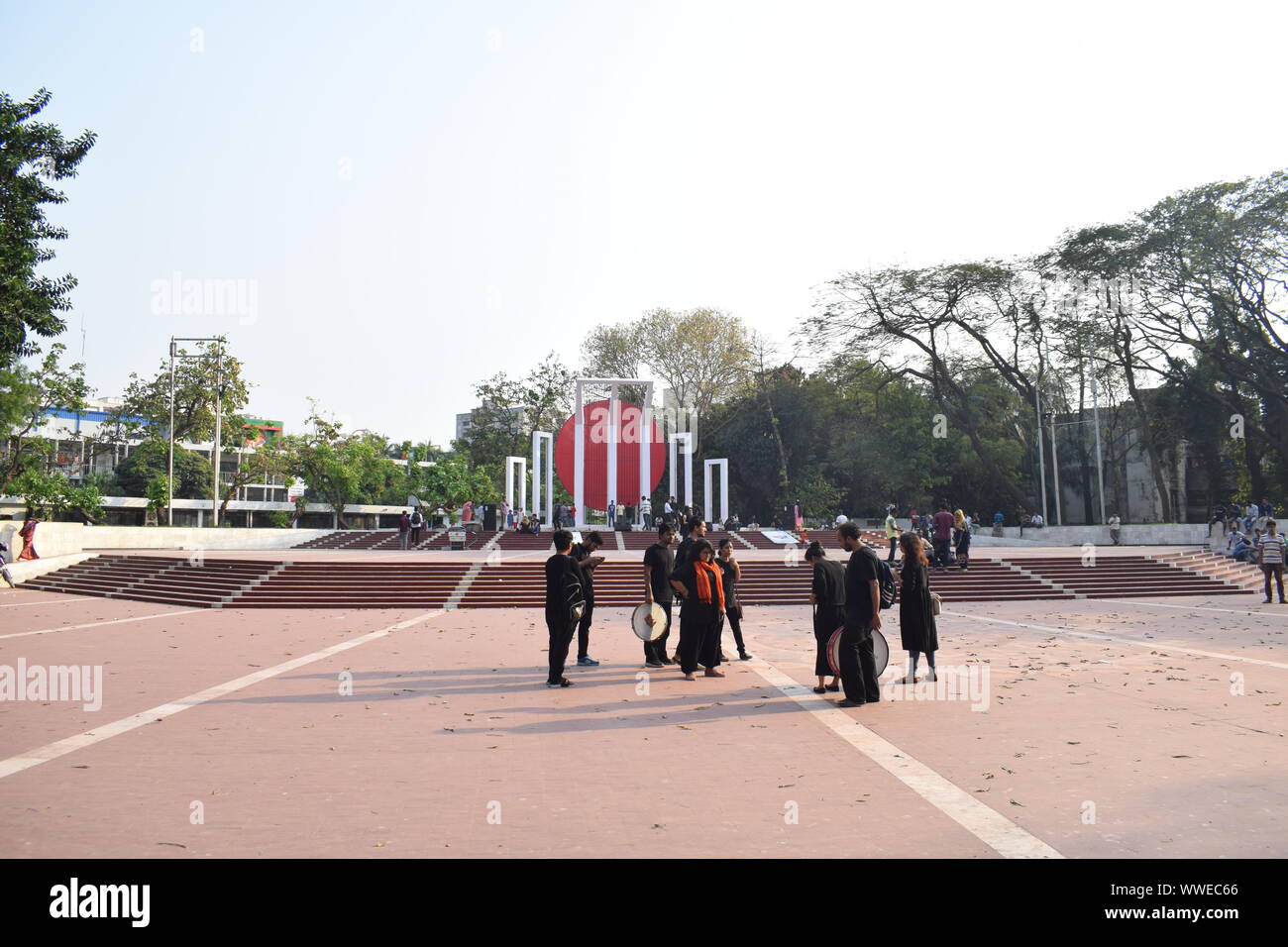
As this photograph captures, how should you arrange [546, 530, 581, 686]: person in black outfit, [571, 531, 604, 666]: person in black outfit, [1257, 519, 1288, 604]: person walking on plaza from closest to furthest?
[546, 530, 581, 686]: person in black outfit, [571, 531, 604, 666]: person in black outfit, [1257, 519, 1288, 604]: person walking on plaza

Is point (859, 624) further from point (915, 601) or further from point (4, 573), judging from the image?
point (4, 573)

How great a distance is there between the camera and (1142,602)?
1892 centimetres

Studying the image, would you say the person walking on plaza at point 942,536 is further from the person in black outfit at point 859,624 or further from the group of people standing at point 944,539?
the person in black outfit at point 859,624

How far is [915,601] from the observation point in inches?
326

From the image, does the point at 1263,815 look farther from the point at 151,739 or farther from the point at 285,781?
the point at 151,739

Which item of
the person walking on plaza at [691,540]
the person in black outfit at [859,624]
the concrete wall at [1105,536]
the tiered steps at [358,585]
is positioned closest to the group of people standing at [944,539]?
the tiered steps at [358,585]

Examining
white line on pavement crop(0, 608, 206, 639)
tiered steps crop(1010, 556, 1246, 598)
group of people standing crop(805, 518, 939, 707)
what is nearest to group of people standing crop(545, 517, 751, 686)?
group of people standing crop(805, 518, 939, 707)

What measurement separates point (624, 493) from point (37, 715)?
1430 inches

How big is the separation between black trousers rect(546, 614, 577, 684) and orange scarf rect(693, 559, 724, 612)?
1317mm

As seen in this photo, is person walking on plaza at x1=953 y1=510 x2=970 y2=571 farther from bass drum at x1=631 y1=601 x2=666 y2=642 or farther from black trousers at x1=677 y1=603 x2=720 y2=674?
bass drum at x1=631 y1=601 x2=666 y2=642

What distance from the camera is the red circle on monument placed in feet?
139

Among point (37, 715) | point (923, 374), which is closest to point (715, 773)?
point (37, 715)

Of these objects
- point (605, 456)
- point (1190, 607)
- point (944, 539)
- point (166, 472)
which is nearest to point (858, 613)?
point (1190, 607)

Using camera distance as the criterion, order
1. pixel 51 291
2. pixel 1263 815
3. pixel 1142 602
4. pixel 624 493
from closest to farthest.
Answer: pixel 1263 815 < pixel 51 291 < pixel 1142 602 < pixel 624 493
